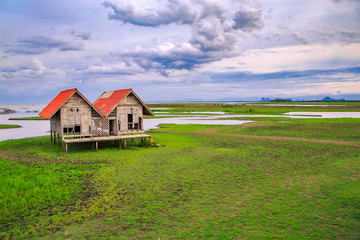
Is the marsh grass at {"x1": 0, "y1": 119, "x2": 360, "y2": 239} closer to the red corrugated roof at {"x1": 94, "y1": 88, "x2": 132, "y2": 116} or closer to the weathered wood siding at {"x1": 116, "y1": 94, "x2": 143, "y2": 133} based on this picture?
the weathered wood siding at {"x1": 116, "y1": 94, "x2": 143, "y2": 133}

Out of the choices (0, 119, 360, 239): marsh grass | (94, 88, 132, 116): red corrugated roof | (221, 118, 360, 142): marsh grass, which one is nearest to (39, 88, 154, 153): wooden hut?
(94, 88, 132, 116): red corrugated roof

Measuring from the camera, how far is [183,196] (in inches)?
452

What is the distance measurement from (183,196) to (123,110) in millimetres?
16721

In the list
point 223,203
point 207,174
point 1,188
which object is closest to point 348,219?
point 223,203

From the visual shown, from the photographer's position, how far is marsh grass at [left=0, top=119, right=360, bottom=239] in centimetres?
844

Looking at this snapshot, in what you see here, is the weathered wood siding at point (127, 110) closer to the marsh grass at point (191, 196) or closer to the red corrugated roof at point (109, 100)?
the red corrugated roof at point (109, 100)

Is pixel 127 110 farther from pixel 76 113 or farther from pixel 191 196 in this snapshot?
pixel 191 196

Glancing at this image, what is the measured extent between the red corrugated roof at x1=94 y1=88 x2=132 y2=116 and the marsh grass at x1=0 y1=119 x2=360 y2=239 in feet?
21.2

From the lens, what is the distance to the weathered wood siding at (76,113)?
23.8 metres

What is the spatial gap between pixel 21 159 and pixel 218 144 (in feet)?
55.5

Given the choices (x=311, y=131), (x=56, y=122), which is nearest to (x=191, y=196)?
(x=56, y=122)

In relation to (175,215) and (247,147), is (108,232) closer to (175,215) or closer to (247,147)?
(175,215)

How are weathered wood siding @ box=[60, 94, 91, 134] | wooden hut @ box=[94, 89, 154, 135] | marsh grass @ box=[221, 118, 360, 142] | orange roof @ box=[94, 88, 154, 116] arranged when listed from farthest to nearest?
marsh grass @ box=[221, 118, 360, 142] < wooden hut @ box=[94, 89, 154, 135] < orange roof @ box=[94, 88, 154, 116] < weathered wood siding @ box=[60, 94, 91, 134]

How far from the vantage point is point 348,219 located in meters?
8.91
